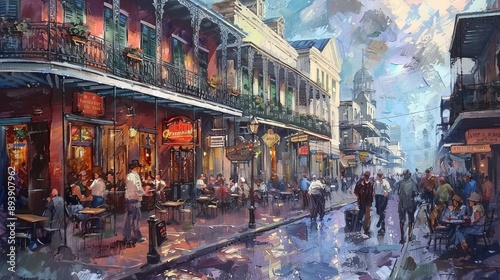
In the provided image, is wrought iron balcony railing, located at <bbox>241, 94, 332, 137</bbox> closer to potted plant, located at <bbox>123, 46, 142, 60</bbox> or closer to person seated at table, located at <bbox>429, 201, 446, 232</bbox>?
potted plant, located at <bbox>123, 46, 142, 60</bbox>

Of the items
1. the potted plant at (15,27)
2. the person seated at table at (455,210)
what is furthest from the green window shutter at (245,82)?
the person seated at table at (455,210)

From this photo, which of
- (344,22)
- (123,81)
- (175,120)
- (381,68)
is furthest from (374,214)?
(123,81)

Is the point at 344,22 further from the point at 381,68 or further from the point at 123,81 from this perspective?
the point at 123,81

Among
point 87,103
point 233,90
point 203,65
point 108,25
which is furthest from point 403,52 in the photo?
point 87,103

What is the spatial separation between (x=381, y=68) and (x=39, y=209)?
5437 millimetres

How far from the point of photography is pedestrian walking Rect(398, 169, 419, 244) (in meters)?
6.64

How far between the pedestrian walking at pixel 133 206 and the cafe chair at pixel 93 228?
410 millimetres

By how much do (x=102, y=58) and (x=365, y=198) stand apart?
4489 mm

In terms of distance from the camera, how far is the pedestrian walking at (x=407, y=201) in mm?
6641

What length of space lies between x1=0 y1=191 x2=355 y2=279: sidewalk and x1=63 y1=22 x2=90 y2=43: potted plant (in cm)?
272

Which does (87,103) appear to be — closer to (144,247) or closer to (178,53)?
(178,53)

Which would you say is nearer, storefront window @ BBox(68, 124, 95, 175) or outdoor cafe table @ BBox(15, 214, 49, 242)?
outdoor cafe table @ BBox(15, 214, 49, 242)

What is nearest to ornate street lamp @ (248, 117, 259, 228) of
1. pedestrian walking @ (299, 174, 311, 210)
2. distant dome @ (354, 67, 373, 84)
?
pedestrian walking @ (299, 174, 311, 210)

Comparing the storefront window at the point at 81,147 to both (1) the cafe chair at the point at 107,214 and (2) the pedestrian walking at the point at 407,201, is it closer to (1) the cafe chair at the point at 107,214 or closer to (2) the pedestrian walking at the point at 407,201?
(1) the cafe chair at the point at 107,214
